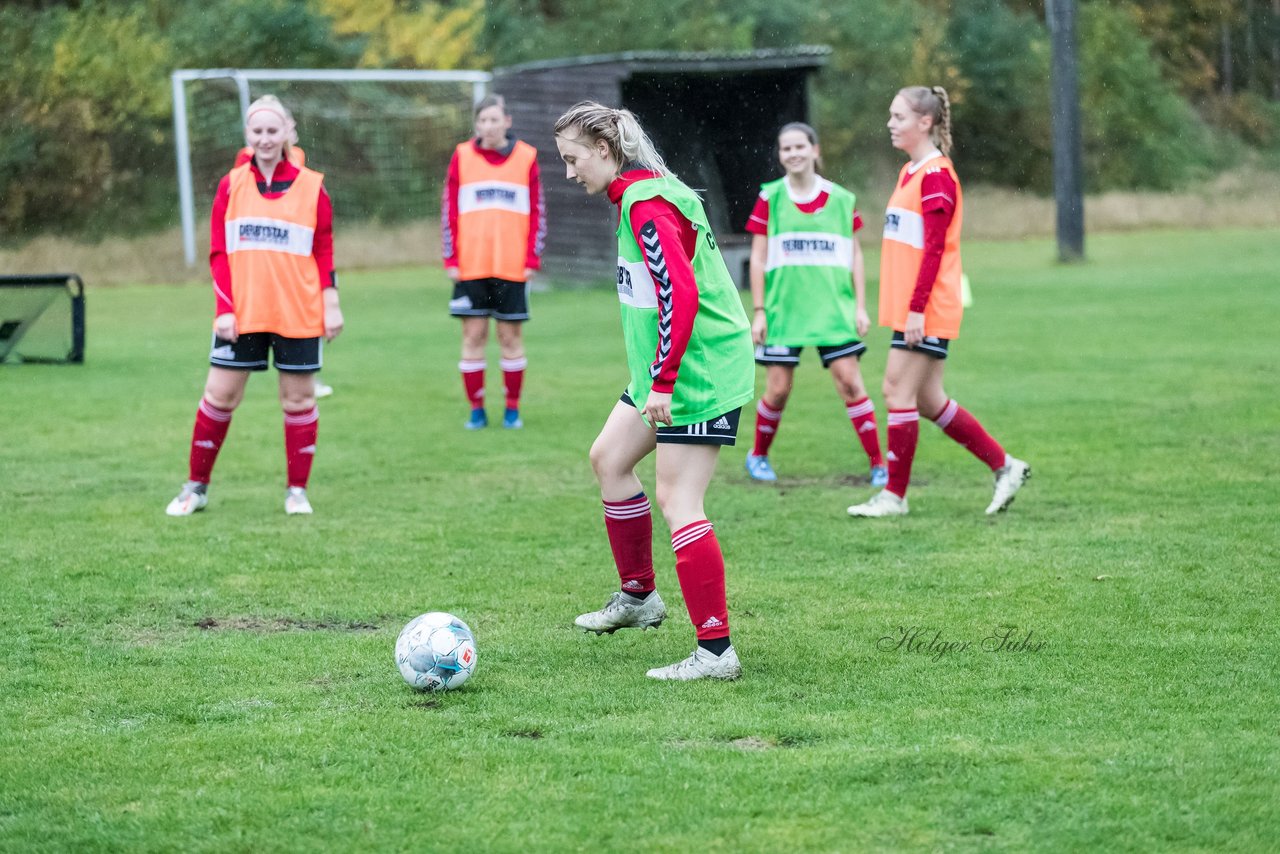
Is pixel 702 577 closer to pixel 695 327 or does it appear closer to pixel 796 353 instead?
pixel 695 327

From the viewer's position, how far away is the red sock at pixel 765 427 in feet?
28.7

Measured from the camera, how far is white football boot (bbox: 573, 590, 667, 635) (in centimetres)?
537

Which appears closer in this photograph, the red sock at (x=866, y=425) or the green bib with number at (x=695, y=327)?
the green bib with number at (x=695, y=327)

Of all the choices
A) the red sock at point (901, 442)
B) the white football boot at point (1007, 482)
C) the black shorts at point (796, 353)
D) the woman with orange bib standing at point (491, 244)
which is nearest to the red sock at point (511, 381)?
the woman with orange bib standing at point (491, 244)

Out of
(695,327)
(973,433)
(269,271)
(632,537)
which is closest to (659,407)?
(695,327)

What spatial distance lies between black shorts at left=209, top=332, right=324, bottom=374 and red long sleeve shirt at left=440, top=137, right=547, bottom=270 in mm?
3253

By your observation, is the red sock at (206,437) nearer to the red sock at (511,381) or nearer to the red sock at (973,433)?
the red sock at (511,381)

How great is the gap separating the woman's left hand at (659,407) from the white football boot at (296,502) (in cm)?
365

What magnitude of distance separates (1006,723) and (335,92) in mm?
25248

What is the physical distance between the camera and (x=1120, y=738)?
4148mm

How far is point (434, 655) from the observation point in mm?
4648

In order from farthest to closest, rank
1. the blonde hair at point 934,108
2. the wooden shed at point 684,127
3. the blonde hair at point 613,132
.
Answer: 1. the wooden shed at point 684,127
2. the blonde hair at point 934,108
3. the blonde hair at point 613,132

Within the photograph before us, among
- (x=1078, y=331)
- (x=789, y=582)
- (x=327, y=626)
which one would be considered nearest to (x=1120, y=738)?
(x=789, y=582)

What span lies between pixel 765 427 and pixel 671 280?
4.25m
